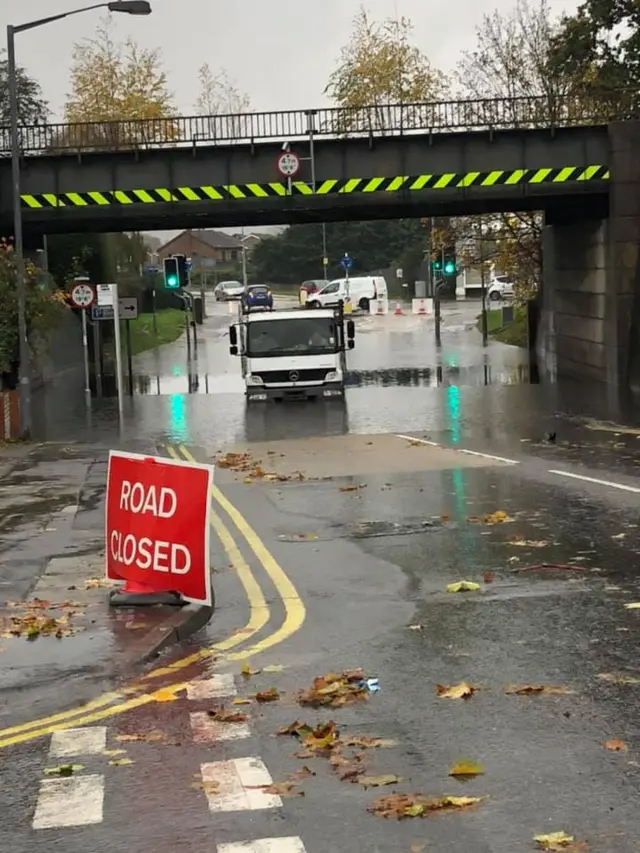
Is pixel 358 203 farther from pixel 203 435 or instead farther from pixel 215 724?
pixel 215 724

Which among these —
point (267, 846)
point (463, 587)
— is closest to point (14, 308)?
point (463, 587)

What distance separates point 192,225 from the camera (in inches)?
1581

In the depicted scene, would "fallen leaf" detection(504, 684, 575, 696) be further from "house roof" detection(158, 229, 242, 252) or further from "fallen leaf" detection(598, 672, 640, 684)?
"house roof" detection(158, 229, 242, 252)

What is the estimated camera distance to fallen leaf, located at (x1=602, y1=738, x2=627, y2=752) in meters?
5.91

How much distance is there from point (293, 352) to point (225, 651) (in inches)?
1017

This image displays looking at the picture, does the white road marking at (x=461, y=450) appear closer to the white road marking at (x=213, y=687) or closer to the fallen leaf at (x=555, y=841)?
the white road marking at (x=213, y=687)

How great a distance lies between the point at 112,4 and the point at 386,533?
1557cm

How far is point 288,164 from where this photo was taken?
1364 inches

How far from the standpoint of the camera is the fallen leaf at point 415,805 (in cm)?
521

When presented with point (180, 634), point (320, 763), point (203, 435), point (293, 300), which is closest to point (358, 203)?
point (203, 435)

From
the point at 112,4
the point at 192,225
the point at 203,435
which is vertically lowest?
the point at 203,435

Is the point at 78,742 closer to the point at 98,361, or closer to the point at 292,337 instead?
the point at 292,337

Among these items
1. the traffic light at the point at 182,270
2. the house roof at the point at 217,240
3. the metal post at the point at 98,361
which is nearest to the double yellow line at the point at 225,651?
the metal post at the point at 98,361

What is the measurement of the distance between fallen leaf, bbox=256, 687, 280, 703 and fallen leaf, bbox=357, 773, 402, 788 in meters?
1.48
